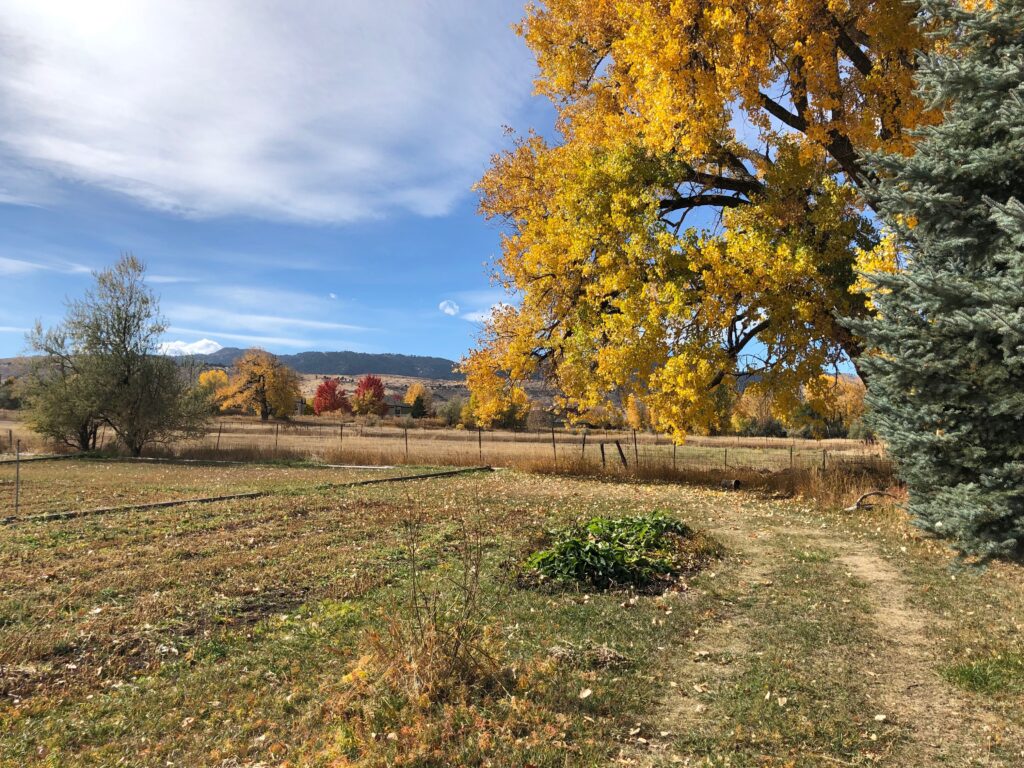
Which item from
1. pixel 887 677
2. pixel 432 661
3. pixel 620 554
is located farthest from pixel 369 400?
pixel 887 677

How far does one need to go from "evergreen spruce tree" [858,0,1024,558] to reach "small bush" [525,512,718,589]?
3.49 meters

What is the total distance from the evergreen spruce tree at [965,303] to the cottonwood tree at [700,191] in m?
6.01

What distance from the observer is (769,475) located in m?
19.2

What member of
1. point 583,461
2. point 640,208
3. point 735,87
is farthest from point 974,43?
point 583,461

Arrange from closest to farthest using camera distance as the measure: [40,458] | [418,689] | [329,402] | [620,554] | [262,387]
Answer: [418,689]
[620,554]
[40,458]
[262,387]
[329,402]

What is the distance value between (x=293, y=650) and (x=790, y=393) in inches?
523

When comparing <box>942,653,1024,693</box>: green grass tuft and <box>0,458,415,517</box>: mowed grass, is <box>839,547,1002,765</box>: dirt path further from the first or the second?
<box>0,458,415,517</box>: mowed grass

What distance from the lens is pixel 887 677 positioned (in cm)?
543

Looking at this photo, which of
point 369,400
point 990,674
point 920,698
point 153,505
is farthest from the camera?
point 369,400

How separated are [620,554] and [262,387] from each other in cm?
7751

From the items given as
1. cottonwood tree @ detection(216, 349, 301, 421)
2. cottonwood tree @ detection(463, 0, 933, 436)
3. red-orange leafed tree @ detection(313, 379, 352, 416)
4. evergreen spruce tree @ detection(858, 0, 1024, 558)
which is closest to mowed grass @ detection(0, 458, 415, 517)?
cottonwood tree @ detection(463, 0, 933, 436)

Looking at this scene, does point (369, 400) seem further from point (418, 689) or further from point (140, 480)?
point (418, 689)

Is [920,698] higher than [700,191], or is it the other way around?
[700,191]

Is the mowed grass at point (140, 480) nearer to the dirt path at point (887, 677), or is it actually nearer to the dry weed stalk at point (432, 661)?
the dry weed stalk at point (432, 661)
